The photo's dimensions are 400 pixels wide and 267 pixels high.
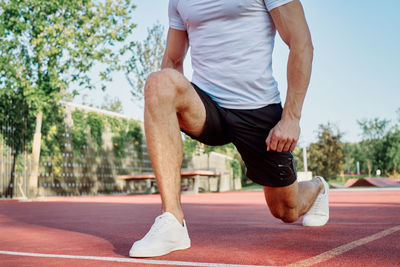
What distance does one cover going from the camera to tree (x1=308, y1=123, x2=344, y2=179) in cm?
2895

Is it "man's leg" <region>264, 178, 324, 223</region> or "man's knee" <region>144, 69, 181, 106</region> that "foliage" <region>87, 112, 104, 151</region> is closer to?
"man's leg" <region>264, 178, 324, 223</region>

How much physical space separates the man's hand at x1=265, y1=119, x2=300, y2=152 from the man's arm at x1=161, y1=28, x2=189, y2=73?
0.95 meters

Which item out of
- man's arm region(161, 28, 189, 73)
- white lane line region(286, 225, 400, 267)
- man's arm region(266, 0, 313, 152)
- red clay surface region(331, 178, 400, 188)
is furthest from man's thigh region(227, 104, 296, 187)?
red clay surface region(331, 178, 400, 188)

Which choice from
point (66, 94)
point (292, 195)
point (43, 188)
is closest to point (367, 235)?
point (292, 195)

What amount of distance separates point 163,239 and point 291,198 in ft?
3.49

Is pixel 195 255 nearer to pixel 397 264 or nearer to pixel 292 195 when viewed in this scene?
pixel 397 264

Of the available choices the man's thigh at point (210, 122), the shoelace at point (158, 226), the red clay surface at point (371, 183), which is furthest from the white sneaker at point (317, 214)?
the red clay surface at point (371, 183)

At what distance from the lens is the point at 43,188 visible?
583 inches

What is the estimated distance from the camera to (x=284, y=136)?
242 cm

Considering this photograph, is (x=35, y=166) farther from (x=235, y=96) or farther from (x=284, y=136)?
(x=284, y=136)

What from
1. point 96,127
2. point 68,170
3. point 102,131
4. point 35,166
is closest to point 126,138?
point 102,131

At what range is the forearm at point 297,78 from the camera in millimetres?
2469

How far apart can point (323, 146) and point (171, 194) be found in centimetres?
2834

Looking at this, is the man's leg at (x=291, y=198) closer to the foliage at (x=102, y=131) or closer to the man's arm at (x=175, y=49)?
the man's arm at (x=175, y=49)
